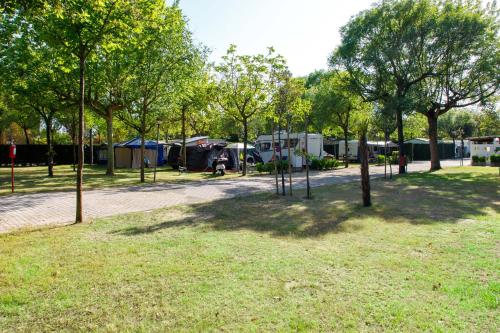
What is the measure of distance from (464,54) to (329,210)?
14225 millimetres

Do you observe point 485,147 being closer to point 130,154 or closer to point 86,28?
point 130,154

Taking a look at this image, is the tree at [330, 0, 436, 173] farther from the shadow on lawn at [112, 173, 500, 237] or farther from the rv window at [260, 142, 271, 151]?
the rv window at [260, 142, 271, 151]

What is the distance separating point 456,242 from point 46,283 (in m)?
5.69

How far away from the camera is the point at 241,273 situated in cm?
416

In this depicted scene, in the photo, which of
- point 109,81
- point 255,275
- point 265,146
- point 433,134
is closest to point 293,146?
point 265,146

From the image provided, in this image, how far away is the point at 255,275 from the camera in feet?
13.4

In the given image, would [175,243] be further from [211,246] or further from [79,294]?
[79,294]

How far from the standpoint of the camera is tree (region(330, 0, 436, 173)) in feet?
57.0

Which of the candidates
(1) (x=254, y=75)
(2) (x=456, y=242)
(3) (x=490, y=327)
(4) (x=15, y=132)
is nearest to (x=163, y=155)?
(1) (x=254, y=75)

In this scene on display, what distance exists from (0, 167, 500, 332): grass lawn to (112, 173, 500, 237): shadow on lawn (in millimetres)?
88

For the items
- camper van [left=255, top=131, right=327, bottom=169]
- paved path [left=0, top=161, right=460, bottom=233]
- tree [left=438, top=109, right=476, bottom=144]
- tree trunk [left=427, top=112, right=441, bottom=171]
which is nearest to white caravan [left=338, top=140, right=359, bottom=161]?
camper van [left=255, top=131, right=327, bottom=169]

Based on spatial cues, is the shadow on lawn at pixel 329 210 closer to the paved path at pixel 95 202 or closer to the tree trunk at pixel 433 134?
the paved path at pixel 95 202

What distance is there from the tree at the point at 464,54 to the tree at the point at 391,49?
0.49m

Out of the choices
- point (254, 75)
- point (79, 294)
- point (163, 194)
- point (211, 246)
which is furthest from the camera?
point (254, 75)
